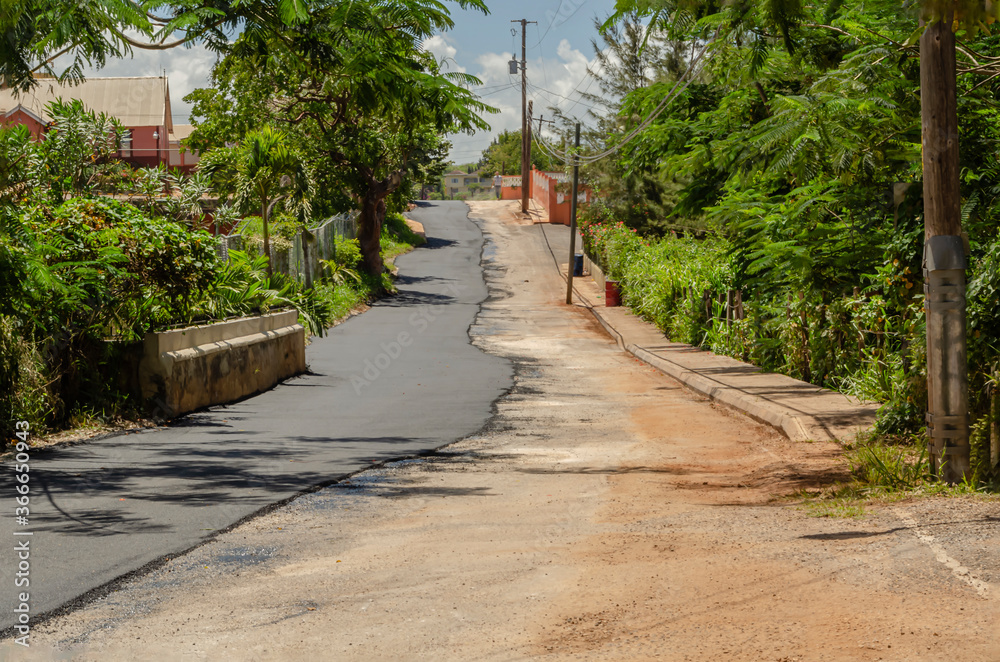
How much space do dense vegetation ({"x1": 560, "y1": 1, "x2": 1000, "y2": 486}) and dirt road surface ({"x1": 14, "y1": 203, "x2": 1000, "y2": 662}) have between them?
198cm

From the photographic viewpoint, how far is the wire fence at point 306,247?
2358 centimetres

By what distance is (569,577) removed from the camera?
534cm

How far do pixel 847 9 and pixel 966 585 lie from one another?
9403 mm

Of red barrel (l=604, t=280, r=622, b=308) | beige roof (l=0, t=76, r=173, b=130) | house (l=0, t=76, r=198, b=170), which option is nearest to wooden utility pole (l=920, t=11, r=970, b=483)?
red barrel (l=604, t=280, r=622, b=308)

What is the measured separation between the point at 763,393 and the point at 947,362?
6.67m

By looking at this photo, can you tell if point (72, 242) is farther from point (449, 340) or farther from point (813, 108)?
point (449, 340)

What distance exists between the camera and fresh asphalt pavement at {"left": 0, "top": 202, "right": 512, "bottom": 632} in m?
5.86

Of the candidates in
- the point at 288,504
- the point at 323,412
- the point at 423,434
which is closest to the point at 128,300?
the point at 323,412

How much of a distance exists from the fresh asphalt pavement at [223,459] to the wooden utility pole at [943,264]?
4.85 meters

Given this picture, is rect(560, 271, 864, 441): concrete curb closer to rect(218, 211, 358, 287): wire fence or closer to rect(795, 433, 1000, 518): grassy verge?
rect(795, 433, 1000, 518): grassy verge

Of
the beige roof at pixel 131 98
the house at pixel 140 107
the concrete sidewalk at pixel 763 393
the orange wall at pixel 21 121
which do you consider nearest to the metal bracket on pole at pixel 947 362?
the concrete sidewalk at pixel 763 393

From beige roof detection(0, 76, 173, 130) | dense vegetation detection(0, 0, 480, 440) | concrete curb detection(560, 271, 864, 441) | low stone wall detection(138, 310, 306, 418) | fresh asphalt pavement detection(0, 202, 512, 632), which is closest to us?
fresh asphalt pavement detection(0, 202, 512, 632)

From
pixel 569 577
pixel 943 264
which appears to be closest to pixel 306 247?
pixel 943 264

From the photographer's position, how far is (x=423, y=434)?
11.1 metres
